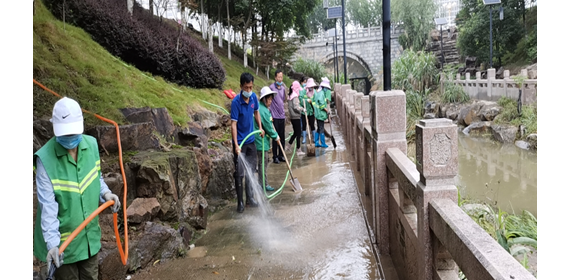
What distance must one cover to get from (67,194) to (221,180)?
429 cm

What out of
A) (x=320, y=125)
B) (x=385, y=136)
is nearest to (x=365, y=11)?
(x=320, y=125)

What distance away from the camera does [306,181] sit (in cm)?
843

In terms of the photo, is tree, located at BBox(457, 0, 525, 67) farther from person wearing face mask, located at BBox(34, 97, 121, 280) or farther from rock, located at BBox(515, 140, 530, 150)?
person wearing face mask, located at BBox(34, 97, 121, 280)

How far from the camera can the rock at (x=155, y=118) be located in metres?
7.13

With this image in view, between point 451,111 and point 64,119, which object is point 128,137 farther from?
point 451,111

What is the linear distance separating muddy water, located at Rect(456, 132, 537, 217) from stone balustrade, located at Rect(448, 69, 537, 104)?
2505 mm

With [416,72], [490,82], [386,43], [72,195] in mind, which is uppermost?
[416,72]

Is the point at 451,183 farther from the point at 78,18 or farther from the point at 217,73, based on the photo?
the point at 217,73

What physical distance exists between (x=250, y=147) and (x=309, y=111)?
5.13 m

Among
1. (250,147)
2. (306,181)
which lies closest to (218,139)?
(306,181)

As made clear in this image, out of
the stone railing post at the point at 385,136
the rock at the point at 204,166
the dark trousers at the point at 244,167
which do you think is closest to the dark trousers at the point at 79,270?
the stone railing post at the point at 385,136

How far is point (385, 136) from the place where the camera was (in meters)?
4.80

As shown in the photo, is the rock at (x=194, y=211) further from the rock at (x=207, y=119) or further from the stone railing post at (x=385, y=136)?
the rock at (x=207, y=119)

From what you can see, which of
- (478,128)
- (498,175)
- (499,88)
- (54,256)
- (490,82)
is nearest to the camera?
(54,256)
